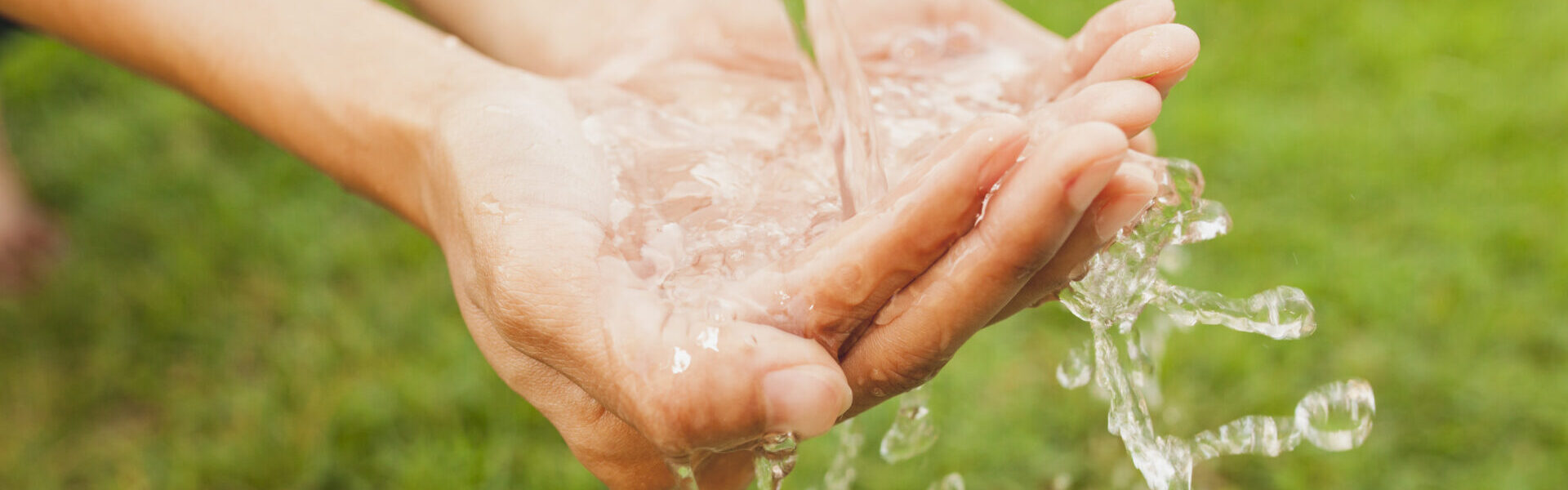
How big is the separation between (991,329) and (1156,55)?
1.16 metres

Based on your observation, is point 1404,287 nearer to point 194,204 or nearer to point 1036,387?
point 1036,387

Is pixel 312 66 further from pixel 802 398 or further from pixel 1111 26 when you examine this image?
pixel 1111 26

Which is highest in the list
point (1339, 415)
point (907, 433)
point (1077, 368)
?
point (1339, 415)

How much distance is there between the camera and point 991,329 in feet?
8.27

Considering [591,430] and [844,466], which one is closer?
[591,430]

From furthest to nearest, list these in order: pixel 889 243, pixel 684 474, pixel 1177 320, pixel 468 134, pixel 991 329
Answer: pixel 991 329 < pixel 1177 320 < pixel 468 134 < pixel 684 474 < pixel 889 243

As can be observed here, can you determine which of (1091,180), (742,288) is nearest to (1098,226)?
(1091,180)

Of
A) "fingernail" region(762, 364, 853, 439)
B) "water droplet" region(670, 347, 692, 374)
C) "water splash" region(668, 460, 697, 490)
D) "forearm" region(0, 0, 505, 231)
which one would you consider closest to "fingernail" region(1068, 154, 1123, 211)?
"fingernail" region(762, 364, 853, 439)

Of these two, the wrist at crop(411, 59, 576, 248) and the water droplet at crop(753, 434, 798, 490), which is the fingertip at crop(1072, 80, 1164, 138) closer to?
the water droplet at crop(753, 434, 798, 490)

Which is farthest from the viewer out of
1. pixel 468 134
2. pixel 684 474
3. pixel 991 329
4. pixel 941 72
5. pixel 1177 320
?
pixel 991 329

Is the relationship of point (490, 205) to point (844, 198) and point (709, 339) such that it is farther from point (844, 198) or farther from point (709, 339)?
point (844, 198)

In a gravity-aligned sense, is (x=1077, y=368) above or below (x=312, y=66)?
below

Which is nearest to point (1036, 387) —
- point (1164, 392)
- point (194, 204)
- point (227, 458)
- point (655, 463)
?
point (1164, 392)

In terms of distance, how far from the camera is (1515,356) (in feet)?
7.75
